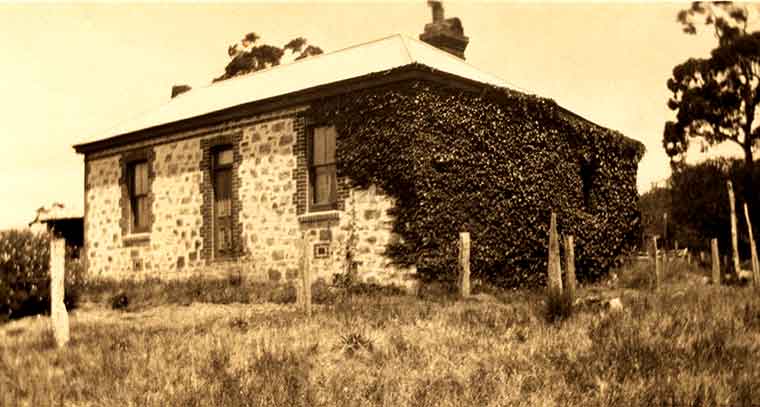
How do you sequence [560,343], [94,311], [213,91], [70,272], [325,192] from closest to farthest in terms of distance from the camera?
1. [560,343]
2. [94,311]
3. [325,192]
4. [70,272]
5. [213,91]

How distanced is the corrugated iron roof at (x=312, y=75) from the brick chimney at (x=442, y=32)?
2.49 ft

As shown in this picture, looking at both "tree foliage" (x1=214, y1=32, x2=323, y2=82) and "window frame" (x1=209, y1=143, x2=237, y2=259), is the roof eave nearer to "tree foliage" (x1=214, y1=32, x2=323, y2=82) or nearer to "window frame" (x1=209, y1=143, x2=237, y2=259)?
"window frame" (x1=209, y1=143, x2=237, y2=259)

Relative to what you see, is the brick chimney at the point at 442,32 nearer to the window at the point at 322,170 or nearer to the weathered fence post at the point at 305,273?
the window at the point at 322,170

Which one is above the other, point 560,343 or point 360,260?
point 360,260

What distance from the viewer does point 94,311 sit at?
14.4m

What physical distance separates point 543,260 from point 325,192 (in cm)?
492

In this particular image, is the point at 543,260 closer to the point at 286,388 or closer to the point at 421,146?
the point at 421,146

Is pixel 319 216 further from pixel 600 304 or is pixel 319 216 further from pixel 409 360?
pixel 409 360

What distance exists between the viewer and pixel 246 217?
17.4m

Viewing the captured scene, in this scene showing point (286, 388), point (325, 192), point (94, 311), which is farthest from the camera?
point (325, 192)

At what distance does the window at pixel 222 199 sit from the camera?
59.3 feet

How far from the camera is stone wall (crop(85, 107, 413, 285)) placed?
15141 mm

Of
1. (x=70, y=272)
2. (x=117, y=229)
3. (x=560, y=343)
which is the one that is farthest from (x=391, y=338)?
(x=117, y=229)

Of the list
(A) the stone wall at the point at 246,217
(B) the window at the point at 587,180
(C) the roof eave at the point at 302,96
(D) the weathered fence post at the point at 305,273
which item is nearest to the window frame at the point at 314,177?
(A) the stone wall at the point at 246,217
